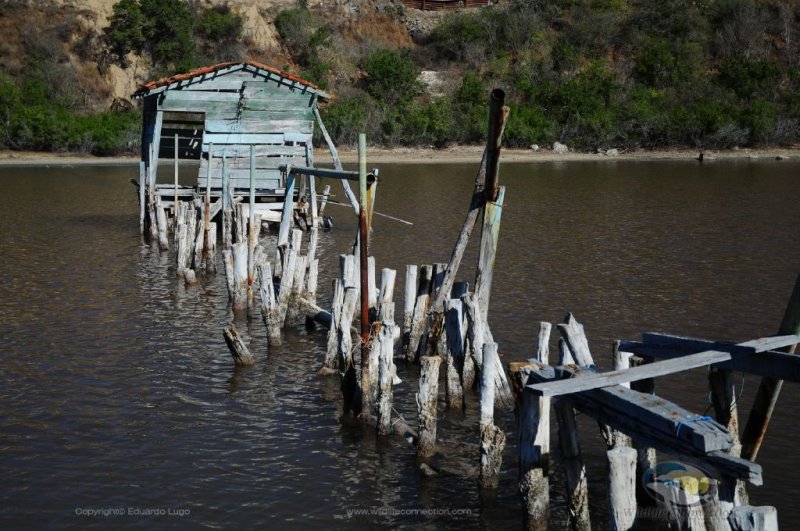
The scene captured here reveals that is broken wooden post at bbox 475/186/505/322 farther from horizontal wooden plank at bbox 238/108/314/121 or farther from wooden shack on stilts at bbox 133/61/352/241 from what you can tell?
horizontal wooden plank at bbox 238/108/314/121

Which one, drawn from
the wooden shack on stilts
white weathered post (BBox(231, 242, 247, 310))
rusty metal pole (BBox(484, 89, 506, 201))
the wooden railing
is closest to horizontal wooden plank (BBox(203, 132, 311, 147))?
the wooden shack on stilts

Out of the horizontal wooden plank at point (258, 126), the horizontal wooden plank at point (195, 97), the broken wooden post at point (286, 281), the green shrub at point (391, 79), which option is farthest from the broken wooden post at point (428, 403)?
the green shrub at point (391, 79)

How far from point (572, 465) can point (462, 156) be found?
4442cm

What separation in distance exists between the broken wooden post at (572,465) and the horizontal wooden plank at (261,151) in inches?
729

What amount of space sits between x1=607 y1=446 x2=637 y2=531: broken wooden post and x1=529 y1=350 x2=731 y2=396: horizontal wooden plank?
2.00 feet

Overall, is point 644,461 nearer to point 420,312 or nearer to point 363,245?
point 363,245

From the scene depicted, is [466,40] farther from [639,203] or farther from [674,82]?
[639,203]

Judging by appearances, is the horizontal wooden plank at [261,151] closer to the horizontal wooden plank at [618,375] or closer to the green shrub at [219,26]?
the horizontal wooden plank at [618,375]

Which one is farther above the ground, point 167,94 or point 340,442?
point 167,94

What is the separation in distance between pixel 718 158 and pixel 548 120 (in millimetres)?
9776

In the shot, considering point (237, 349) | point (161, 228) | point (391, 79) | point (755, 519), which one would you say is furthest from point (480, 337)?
point (391, 79)

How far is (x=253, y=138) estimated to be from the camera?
2566cm

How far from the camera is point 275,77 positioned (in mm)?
25344

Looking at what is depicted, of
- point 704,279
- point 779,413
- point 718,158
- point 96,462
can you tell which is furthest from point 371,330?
point 718,158
